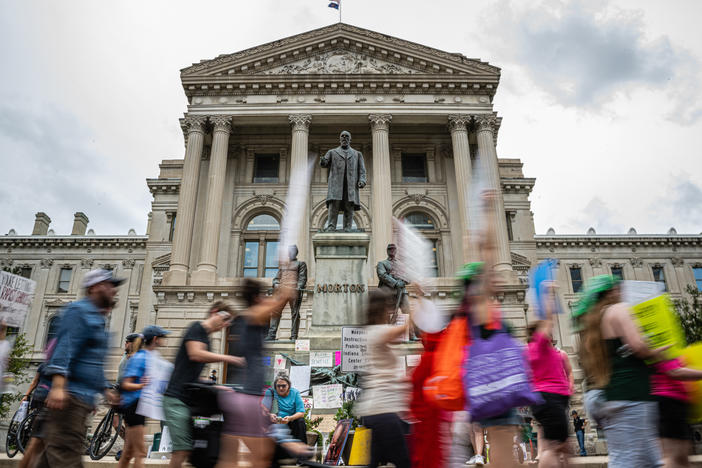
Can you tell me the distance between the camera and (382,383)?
4.09 metres

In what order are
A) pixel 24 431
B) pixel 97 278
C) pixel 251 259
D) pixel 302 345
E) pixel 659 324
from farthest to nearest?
pixel 251 259
pixel 302 345
pixel 24 431
pixel 97 278
pixel 659 324

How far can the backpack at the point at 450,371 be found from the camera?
11.5 ft

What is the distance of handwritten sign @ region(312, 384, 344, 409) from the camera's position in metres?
10.1

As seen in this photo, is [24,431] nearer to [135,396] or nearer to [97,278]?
[135,396]

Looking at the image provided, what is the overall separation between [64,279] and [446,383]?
163 ft

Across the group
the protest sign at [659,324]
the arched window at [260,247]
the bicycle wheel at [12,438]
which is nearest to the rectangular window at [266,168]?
the arched window at [260,247]

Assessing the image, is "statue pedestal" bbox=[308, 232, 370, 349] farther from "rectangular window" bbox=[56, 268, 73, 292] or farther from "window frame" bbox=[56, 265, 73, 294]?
"rectangular window" bbox=[56, 268, 73, 292]

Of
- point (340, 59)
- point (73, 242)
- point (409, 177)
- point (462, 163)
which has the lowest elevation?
point (462, 163)

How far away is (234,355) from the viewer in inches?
164

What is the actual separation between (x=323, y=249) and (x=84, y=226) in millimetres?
48650

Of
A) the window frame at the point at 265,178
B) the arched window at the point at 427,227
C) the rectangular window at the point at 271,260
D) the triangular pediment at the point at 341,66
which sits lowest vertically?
the rectangular window at the point at 271,260

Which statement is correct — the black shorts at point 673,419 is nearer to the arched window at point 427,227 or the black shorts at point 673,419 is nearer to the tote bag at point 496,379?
the tote bag at point 496,379

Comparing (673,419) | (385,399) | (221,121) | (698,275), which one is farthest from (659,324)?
(698,275)

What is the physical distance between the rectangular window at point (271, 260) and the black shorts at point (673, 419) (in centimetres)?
2780
